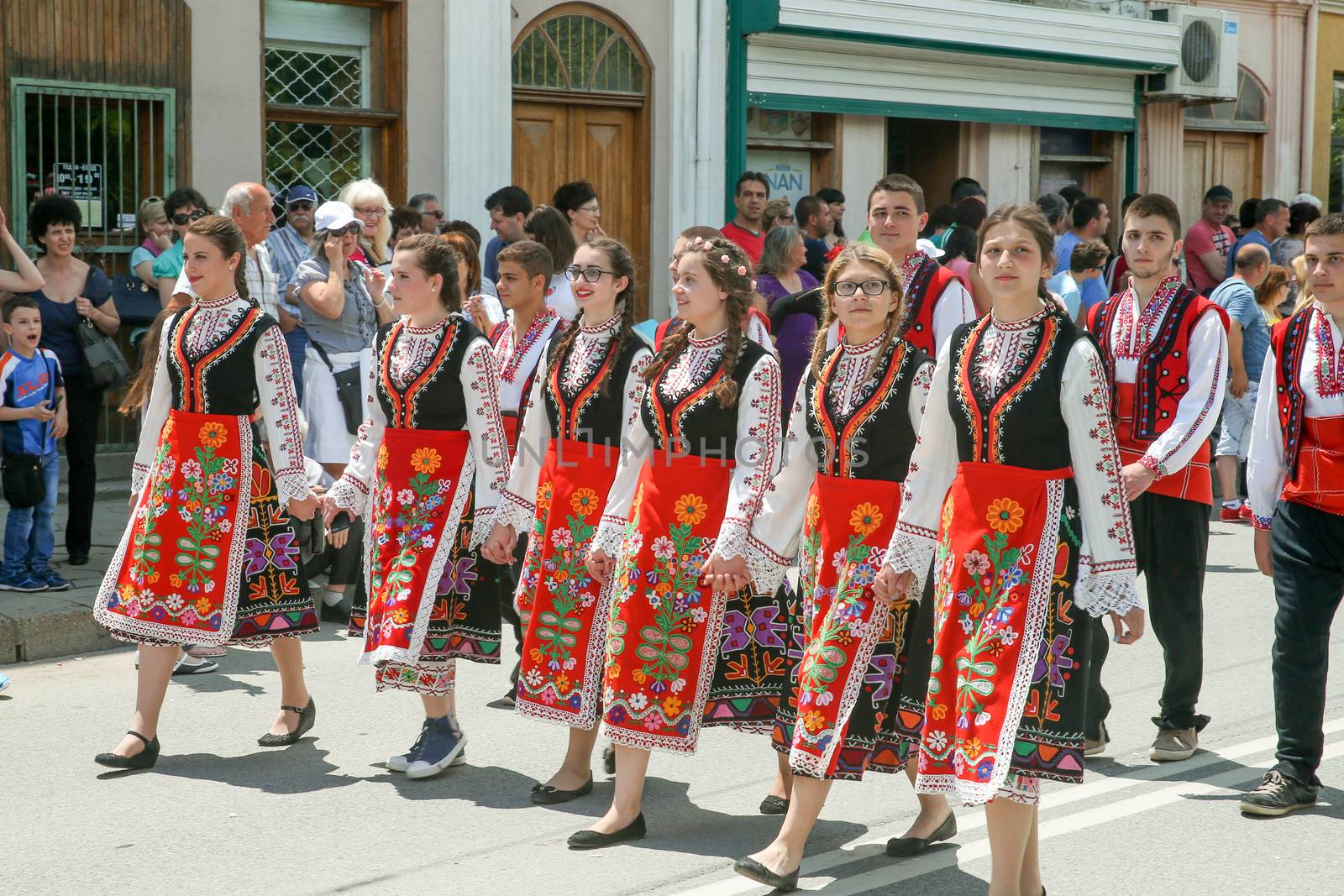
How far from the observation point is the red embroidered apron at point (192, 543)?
586 centimetres

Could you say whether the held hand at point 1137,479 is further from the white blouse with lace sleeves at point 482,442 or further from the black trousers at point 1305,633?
the white blouse with lace sleeves at point 482,442

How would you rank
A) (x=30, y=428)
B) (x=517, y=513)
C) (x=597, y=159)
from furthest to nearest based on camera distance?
(x=597, y=159), (x=30, y=428), (x=517, y=513)

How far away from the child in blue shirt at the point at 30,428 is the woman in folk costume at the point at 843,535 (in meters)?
4.70

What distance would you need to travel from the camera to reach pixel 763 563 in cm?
494

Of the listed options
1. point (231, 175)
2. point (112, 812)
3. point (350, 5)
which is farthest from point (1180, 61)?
point (112, 812)

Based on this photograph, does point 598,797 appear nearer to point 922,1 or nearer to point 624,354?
point 624,354

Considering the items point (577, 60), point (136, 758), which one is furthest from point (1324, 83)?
point (136, 758)

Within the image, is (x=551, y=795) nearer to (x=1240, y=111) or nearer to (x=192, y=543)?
(x=192, y=543)

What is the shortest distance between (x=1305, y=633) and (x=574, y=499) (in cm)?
243

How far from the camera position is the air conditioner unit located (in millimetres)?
Result: 18359

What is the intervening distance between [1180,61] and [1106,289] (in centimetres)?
740

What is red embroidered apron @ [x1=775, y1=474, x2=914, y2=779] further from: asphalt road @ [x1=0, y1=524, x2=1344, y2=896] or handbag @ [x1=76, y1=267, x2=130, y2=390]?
handbag @ [x1=76, y1=267, x2=130, y2=390]

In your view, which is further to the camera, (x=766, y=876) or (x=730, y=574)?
(x=730, y=574)

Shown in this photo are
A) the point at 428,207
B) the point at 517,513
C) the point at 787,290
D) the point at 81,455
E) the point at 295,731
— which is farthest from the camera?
the point at 428,207
